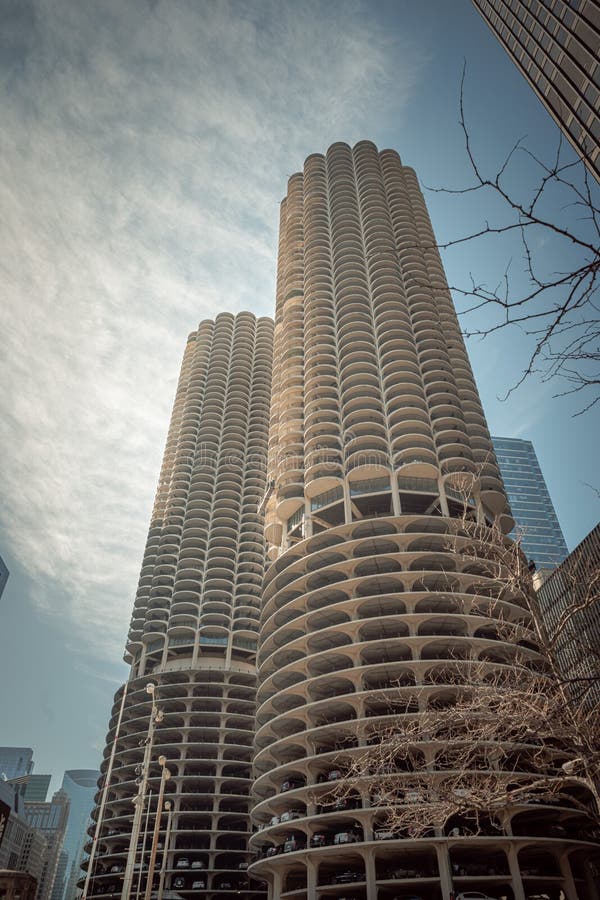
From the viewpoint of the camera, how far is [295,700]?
4872 centimetres

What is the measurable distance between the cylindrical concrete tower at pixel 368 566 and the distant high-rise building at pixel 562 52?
14.0m

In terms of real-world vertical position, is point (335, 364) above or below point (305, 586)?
above

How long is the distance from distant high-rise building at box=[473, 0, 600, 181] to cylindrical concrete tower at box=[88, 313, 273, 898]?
194 ft

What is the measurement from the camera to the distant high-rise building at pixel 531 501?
13238 cm

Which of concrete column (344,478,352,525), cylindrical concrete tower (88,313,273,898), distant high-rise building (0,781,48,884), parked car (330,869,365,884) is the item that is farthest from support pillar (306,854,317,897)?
distant high-rise building (0,781,48,884)

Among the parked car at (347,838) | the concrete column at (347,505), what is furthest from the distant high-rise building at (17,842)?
the concrete column at (347,505)

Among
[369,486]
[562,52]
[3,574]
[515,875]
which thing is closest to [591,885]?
[515,875]

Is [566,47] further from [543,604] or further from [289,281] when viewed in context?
[543,604]

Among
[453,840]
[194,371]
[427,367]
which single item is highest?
[194,371]

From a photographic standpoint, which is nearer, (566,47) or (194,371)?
(566,47)

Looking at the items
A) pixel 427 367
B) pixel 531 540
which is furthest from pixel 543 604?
pixel 531 540

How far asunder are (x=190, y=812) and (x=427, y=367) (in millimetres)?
58117

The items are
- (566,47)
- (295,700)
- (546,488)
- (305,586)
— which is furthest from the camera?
(546,488)

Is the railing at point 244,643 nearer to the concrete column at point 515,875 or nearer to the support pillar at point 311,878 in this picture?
the support pillar at point 311,878
